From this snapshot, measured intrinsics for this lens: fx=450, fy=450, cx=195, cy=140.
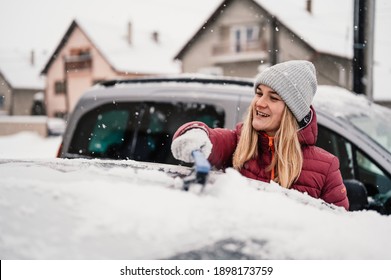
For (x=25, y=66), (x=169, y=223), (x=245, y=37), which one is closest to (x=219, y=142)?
(x=169, y=223)

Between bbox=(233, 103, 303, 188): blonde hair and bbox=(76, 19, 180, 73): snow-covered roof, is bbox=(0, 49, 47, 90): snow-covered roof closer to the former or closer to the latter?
bbox=(76, 19, 180, 73): snow-covered roof

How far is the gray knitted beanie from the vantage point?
1.92 m

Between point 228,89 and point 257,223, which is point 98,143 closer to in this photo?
point 228,89

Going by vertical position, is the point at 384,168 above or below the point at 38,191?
below

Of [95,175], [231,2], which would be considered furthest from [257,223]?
[231,2]

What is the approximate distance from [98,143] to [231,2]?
65.6ft

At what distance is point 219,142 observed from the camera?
2.03 meters

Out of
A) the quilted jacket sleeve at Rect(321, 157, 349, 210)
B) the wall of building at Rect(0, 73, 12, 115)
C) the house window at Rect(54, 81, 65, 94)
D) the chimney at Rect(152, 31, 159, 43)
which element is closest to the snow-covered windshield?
the quilted jacket sleeve at Rect(321, 157, 349, 210)

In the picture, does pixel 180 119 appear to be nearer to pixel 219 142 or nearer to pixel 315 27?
pixel 219 142

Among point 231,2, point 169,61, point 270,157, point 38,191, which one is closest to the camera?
point 38,191

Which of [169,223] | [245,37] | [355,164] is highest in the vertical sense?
[245,37]

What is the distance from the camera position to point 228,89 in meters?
2.92

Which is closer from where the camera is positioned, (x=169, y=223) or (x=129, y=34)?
(x=169, y=223)

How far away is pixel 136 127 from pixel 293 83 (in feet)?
4.51
